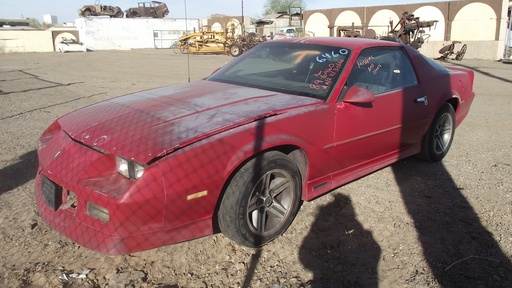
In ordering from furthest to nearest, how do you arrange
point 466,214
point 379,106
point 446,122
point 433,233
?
1. point 446,122
2. point 379,106
3. point 466,214
4. point 433,233

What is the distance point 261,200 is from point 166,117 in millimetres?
901

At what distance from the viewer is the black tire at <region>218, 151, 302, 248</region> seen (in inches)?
109

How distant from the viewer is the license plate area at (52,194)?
108 inches

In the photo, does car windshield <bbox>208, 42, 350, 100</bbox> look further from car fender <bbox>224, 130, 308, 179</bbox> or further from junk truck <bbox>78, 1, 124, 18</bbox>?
junk truck <bbox>78, 1, 124, 18</bbox>

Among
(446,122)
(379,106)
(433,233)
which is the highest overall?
(379,106)

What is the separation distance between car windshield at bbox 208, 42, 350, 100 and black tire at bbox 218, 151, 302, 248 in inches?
31.0

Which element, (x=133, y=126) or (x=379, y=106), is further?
(x=379, y=106)

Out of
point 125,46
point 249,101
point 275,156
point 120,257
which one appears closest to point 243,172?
point 275,156

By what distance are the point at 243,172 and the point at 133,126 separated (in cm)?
81

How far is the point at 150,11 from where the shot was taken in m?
49.8

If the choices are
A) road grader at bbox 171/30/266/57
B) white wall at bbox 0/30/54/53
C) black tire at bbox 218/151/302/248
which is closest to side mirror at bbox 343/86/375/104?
black tire at bbox 218/151/302/248

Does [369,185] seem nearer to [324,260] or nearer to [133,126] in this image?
[324,260]

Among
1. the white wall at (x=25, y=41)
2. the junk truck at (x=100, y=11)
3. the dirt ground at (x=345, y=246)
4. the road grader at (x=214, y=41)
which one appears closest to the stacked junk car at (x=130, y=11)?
the junk truck at (x=100, y=11)

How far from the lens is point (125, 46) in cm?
4638
